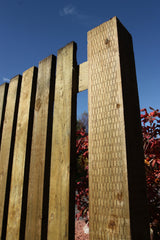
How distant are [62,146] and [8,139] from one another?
0.72 m

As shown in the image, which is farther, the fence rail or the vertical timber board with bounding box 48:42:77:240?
the vertical timber board with bounding box 48:42:77:240

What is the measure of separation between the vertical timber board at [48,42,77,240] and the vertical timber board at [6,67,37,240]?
1.03 feet

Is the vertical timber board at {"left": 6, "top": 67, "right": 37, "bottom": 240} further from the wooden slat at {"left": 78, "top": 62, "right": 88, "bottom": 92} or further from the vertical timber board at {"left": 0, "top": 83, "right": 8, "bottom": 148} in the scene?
the wooden slat at {"left": 78, "top": 62, "right": 88, "bottom": 92}

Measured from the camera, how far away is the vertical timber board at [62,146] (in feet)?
3.60

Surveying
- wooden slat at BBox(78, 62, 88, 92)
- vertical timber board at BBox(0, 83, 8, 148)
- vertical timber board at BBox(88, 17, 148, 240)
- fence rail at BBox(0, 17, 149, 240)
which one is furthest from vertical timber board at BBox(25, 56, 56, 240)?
vertical timber board at BBox(0, 83, 8, 148)

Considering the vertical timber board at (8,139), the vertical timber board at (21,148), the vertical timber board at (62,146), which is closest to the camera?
the vertical timber board at (62,146)

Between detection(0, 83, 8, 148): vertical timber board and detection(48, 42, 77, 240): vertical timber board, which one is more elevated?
detection(0, 83, 8, 148): vertical timber board

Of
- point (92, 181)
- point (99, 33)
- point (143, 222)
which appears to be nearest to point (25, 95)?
point (99, 33)

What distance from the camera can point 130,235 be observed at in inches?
32.6

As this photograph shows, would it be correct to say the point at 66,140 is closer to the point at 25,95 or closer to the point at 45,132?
the point at 45,132

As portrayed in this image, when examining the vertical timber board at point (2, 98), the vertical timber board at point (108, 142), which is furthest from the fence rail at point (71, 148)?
the vertical timber board at point (2, 98)

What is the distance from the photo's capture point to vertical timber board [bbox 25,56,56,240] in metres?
1.26

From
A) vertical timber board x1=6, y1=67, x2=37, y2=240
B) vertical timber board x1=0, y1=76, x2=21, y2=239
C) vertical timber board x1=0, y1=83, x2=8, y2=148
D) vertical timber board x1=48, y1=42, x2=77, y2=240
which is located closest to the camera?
vertical timber board x1=48, y1=42, x2=77, y2=240

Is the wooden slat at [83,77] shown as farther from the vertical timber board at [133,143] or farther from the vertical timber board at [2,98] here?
the vertical timber board at [2,98]
